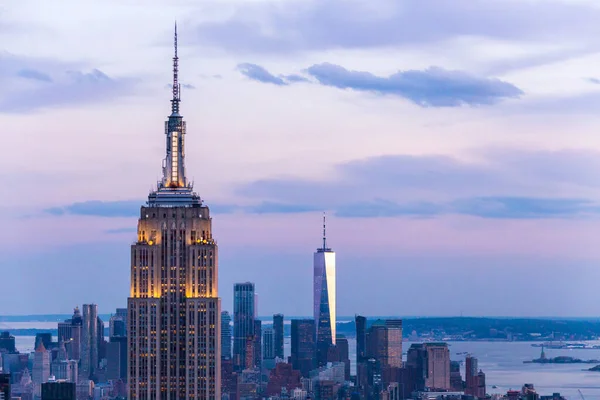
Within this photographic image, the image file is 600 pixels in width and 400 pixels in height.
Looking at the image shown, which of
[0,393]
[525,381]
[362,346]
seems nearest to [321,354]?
[362,346]

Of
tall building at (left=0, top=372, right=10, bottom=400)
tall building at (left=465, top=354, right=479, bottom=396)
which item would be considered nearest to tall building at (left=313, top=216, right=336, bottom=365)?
tall building at (left=465, top=354, right=479, bottom=396)

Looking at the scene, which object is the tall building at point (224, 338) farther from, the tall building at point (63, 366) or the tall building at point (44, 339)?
the tall building at point (44, 339)

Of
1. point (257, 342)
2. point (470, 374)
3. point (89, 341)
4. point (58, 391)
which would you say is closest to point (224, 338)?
point (58, 391)

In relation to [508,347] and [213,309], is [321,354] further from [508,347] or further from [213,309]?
[213,309]

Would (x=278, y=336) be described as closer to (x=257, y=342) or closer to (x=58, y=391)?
(x=257, y=342)

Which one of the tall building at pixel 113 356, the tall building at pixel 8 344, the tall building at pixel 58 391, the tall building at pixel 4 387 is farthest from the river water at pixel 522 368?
the tall building at pixel 4 387

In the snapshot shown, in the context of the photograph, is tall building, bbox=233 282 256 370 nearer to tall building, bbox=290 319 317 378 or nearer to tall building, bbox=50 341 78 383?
tall building, bbox=290 319 317 378

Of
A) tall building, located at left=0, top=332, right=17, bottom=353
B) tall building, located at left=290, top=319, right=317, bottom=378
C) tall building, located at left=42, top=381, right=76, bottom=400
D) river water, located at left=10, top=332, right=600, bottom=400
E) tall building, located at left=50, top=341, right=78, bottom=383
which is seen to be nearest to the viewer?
tall building, located at left=42, top=381, right=76, bottom=400
